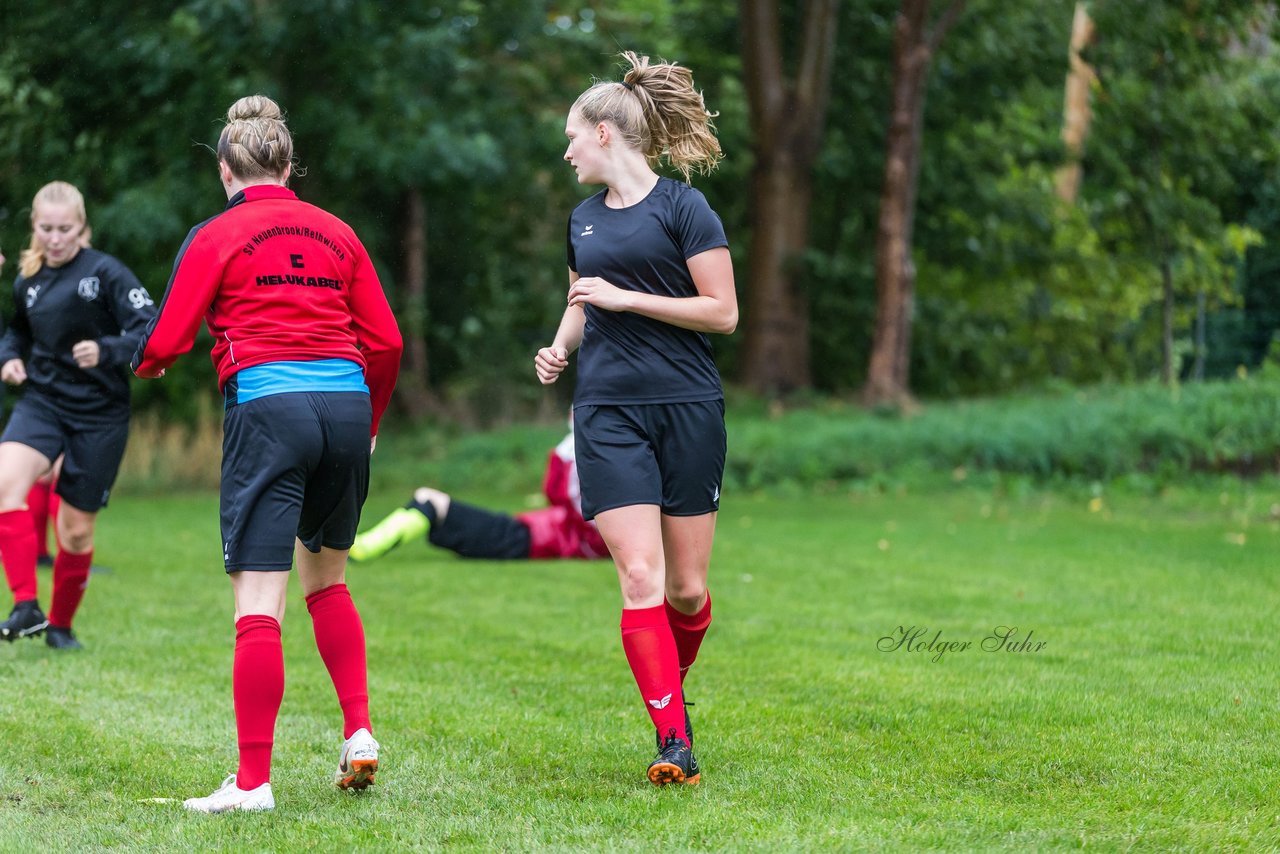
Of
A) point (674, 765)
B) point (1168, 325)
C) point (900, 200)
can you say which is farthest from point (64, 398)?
point (1168, 325)

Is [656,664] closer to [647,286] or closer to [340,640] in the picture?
[340,640]

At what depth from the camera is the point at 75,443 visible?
6.79 metres

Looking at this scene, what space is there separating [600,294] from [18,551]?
12.4ft

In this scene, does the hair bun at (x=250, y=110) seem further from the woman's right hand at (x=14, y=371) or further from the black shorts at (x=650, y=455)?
the woman's right hand at (x=14, y=371)

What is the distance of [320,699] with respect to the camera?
588cm

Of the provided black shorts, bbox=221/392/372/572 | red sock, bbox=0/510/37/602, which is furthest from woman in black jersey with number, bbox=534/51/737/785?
red sock, bbox=0/510/37/602

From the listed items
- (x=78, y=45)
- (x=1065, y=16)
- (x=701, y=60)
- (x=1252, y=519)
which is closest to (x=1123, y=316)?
(x=1065, y=16)

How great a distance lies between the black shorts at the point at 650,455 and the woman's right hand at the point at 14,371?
345 cm

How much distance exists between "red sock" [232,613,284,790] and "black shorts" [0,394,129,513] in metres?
2.91

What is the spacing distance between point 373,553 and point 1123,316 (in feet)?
55.9

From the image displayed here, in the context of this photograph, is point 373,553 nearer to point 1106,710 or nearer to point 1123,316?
point 1106,710

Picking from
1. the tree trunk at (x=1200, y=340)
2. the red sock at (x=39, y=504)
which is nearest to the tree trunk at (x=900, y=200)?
the tree trunk at (x=1200, y=340)

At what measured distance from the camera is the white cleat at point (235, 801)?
4109mm

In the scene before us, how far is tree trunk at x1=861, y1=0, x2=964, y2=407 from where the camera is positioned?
58.7 ft
